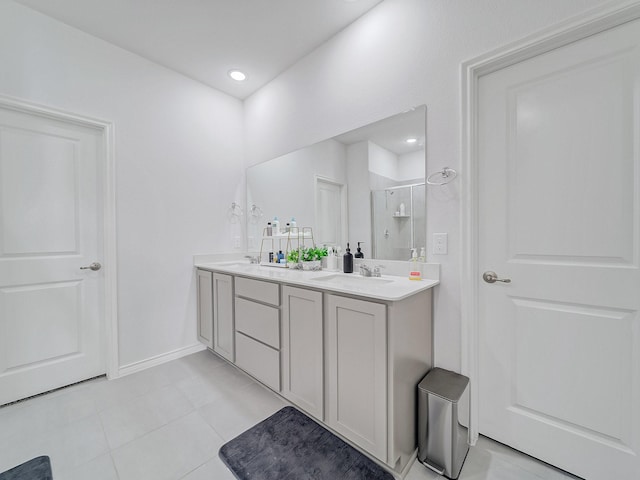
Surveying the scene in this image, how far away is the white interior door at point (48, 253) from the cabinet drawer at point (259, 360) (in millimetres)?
1224

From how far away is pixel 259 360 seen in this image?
1968 millimetres

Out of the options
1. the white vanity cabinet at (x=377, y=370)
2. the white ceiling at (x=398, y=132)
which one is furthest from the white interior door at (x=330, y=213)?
the white vanity cabinet at (x=377, y=370)

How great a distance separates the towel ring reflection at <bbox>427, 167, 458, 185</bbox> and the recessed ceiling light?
7.24 ft

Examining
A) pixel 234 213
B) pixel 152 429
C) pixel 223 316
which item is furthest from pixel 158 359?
pixel 234 213

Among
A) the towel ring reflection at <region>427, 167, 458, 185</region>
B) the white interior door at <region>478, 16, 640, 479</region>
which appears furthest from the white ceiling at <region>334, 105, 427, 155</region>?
the white interior door at <region>478, 16, 640, 479</region>

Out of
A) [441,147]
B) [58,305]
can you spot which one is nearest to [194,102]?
[58,305]

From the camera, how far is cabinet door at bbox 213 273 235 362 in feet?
7.38

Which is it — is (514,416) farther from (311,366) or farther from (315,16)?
(315,16)

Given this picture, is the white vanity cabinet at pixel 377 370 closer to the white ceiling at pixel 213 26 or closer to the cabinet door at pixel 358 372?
the cabinet door at pixel 358 372

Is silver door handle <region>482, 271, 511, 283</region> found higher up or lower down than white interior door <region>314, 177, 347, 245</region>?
lower down

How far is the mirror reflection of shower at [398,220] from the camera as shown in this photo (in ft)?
5.63

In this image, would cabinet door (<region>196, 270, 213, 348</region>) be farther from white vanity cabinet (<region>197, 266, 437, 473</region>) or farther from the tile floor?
white vanity cabinet (<region>197, 266, 437, 473</region>)

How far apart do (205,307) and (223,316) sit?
1.24 feet

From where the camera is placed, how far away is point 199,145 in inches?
110
